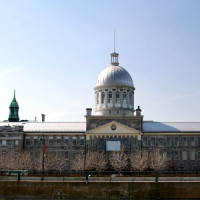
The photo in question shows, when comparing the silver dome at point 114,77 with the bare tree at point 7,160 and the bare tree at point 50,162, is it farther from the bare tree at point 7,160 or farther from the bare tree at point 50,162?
the bare tree at point 7,160

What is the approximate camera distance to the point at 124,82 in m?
84.8

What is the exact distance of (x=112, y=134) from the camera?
3012 inches

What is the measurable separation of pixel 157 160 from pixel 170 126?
11.7 meters

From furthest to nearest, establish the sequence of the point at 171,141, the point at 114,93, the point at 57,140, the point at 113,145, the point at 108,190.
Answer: the point at 114,93 < the point at 57,140 < the point at 171,141 < the point at 113,145 < the point at 108,190

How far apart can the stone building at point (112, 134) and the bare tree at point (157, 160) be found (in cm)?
159

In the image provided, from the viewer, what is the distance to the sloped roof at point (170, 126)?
258 ft

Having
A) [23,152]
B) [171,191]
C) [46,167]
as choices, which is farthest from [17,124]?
[171,191]

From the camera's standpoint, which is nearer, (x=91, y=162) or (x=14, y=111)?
(x=91, y=162)

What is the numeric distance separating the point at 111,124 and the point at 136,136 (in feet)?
17.4

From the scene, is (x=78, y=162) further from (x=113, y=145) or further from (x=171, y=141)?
(x=171, y=141)

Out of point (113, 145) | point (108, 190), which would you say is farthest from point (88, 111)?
point (108, 190)

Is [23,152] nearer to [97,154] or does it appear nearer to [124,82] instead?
[97,154]

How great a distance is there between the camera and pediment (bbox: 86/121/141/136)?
7656 centimetres

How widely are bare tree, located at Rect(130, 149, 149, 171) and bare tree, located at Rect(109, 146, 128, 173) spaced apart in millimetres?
1370
